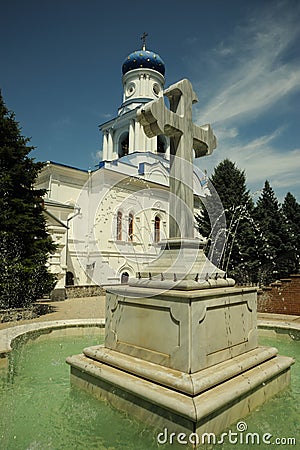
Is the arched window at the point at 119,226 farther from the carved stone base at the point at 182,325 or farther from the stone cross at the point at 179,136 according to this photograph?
the carved stone base at the point at 182,325

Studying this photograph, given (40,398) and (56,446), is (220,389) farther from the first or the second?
(40,398)

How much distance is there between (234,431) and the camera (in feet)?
9.72

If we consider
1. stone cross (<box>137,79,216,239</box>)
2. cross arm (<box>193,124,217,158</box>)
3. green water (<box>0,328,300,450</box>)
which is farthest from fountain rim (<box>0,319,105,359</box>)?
cross arm (<box>193,124,217,158</box>)

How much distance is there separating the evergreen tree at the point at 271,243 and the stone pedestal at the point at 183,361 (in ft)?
53.1

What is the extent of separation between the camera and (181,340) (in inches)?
129

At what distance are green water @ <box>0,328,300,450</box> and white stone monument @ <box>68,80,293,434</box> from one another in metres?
0.13

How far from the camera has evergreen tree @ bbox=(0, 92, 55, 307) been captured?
10500 mm

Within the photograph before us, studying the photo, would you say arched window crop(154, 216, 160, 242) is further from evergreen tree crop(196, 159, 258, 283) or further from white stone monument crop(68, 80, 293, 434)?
white stone monument crop(68, 80, 293, 434)

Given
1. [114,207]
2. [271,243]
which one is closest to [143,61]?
[114,207]

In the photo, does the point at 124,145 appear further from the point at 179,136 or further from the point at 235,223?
the point at 179,136

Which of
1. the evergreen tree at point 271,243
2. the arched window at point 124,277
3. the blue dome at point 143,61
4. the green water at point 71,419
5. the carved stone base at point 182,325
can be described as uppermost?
the blue dome at point 143,61

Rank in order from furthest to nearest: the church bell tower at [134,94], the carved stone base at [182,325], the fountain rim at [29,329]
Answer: the church bell tower at [134,94] → the fountain rim at [29,329] → the carved stone base at [182,325]

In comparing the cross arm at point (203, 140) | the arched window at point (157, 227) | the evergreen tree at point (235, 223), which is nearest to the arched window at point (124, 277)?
the arched window at point (157, 227)

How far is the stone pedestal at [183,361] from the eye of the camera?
2920 millimetres
